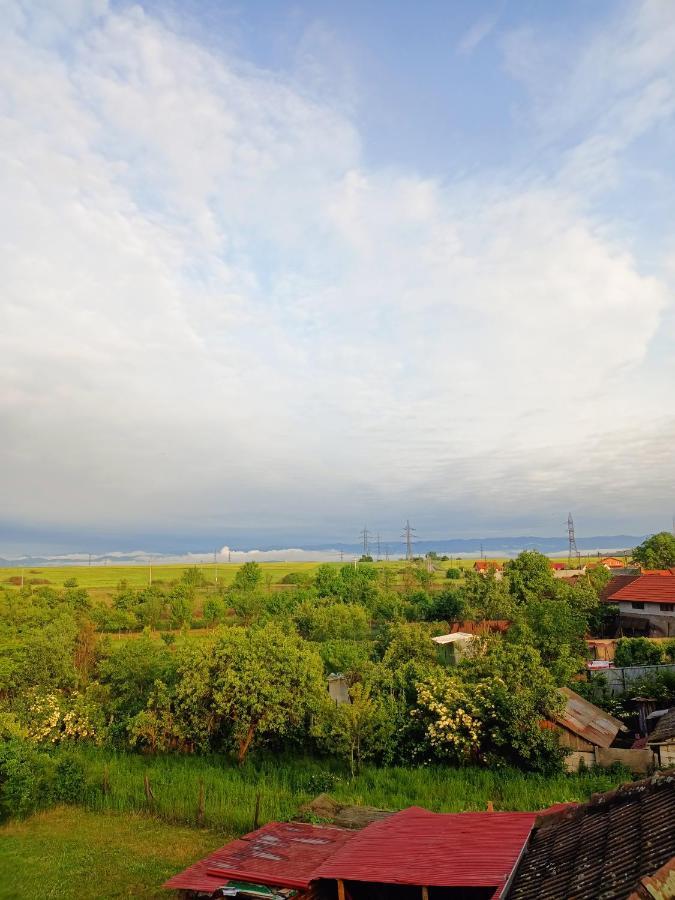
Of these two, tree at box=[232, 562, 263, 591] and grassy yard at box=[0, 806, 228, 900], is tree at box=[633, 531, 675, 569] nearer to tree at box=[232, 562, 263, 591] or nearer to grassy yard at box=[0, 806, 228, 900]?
tree at box=[232, 562, 263, 591]

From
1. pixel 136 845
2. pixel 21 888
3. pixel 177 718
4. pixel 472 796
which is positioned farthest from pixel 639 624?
pixel 21 888

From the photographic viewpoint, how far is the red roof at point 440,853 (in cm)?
645

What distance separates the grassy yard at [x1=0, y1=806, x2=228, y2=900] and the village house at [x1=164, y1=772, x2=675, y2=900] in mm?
4222

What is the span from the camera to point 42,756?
18.1 meters

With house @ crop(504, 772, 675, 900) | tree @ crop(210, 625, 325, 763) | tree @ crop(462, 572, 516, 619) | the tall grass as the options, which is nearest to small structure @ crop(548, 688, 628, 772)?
the tall grass

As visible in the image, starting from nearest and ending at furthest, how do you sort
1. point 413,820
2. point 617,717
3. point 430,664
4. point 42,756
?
point 413,820
point 42,756
point 617,717
point 430,664

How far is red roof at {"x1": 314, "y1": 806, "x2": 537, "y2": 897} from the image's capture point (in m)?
6.45

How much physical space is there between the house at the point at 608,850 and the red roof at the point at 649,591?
139 feet

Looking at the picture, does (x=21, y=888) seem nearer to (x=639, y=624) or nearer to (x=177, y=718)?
(x=177, y=718)

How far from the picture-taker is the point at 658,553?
70.1m

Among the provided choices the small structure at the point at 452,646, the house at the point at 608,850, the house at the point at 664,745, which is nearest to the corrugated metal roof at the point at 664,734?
the house at the point at 664,745

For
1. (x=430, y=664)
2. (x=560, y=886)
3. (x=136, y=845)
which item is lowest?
(x=136, y=845)

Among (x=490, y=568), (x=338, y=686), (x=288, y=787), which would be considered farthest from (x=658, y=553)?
(x=288, y=787)

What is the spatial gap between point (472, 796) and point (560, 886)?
12.4 m
